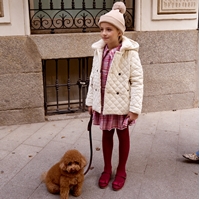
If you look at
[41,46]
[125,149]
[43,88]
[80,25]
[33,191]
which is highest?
[80,25]

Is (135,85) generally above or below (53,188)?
above

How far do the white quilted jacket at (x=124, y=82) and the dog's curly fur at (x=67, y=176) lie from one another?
19.5 inches

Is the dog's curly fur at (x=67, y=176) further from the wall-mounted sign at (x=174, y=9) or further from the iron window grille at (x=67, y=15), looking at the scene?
the wall-mounted sign at (x=174, y=9)

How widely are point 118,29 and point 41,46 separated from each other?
2.21 m

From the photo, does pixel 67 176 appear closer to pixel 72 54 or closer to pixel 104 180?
pixel 104 180

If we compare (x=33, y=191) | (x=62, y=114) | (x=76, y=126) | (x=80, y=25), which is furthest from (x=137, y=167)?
(x=80, y=25)

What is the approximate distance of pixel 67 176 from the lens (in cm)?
270

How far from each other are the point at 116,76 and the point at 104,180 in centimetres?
109

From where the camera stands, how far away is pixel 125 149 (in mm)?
3027

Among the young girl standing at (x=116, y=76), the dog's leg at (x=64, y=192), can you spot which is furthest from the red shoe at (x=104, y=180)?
the young girl standing at (x=116, y=76)

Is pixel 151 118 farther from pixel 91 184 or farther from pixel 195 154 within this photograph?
pixel 91 184

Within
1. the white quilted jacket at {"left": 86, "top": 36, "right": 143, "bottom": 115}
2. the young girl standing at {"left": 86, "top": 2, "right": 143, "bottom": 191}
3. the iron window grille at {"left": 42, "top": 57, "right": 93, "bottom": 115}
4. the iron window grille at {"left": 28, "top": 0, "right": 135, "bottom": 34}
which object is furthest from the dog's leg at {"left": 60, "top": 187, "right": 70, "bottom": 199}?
the iron window grille at {"left": 28, "top": 0, "right": 135, "bottom": 34}

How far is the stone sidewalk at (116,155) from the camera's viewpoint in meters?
3.00

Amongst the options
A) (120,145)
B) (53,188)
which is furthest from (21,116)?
(120,145)
